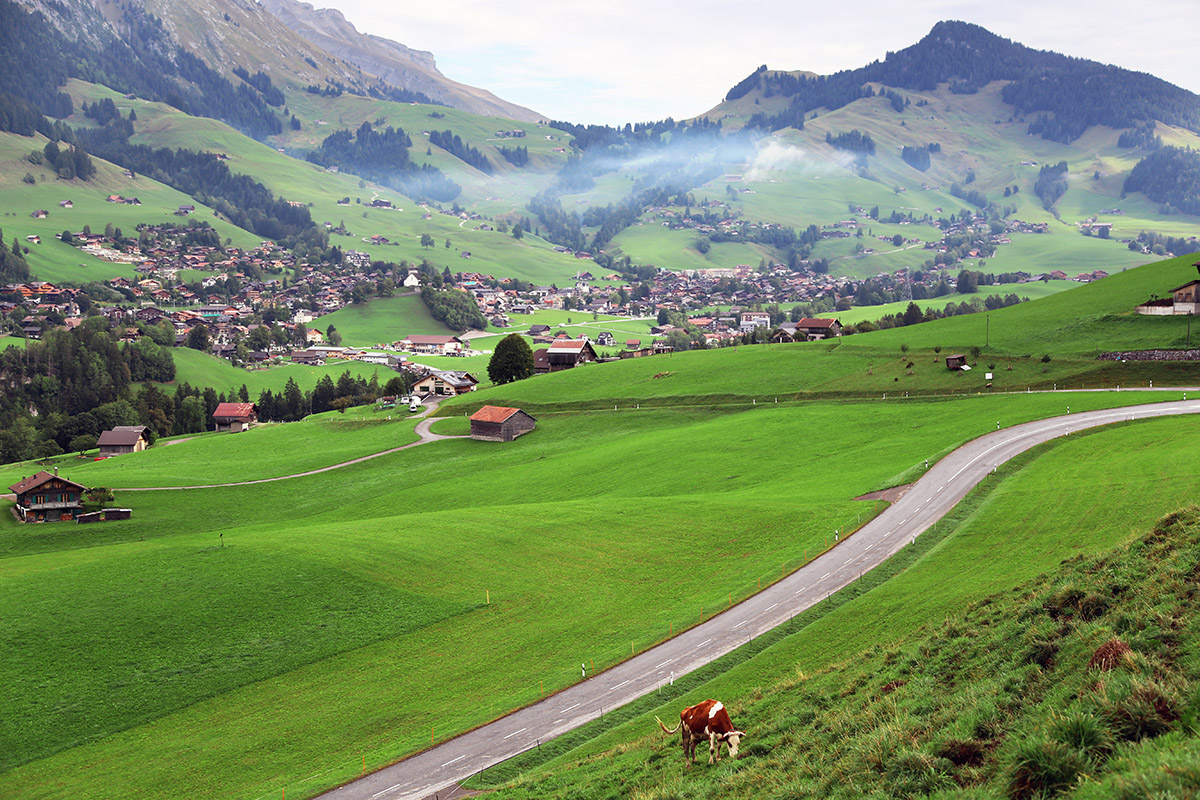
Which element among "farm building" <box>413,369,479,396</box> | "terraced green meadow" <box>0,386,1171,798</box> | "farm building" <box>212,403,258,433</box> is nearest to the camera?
"terraced green meadow" <box>0,386,1171,798</box>

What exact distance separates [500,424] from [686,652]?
256 feet

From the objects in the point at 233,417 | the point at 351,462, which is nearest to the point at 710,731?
the point at 351,462

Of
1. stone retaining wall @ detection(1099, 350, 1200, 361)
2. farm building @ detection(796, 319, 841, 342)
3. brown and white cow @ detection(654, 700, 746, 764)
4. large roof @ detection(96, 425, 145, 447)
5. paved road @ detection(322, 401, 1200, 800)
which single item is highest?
stone retaining wall @ detection(1099, 350, 1200, 361)

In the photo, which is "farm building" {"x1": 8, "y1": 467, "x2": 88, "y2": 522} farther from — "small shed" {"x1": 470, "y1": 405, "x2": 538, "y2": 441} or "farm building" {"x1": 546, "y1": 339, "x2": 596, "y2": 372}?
"farm building" {"x1": 546, "y1": 339, "x2": 596, "y2": 372}

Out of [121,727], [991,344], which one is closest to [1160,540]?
[121,727]

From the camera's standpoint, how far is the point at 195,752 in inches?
1574

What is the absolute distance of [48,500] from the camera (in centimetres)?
8794

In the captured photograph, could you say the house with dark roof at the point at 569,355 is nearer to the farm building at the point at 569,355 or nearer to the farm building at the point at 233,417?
the farm building at the point at 569,355

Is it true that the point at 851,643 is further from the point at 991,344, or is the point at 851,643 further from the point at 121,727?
the point at 991,344

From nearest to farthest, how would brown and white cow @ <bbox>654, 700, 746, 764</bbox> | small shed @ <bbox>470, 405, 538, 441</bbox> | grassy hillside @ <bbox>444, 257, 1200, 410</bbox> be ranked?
brown and white cow @ <bbox>654, 700, 746, 764</bbox>, grassy hillside @ <bbox>444, 257, 1200, 410</bbox>, small shed @ <bbox>470, 405, 538, 441</bbox>

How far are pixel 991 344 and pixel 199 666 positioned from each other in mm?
111561

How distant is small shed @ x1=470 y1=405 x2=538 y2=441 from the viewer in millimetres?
119625

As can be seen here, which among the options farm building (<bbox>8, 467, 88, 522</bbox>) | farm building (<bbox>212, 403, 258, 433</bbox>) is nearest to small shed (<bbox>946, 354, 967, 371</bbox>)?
farm building (<bbox>8, 467, 88, 522</bbox>)

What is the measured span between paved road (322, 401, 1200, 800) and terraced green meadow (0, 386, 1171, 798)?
142 cm
